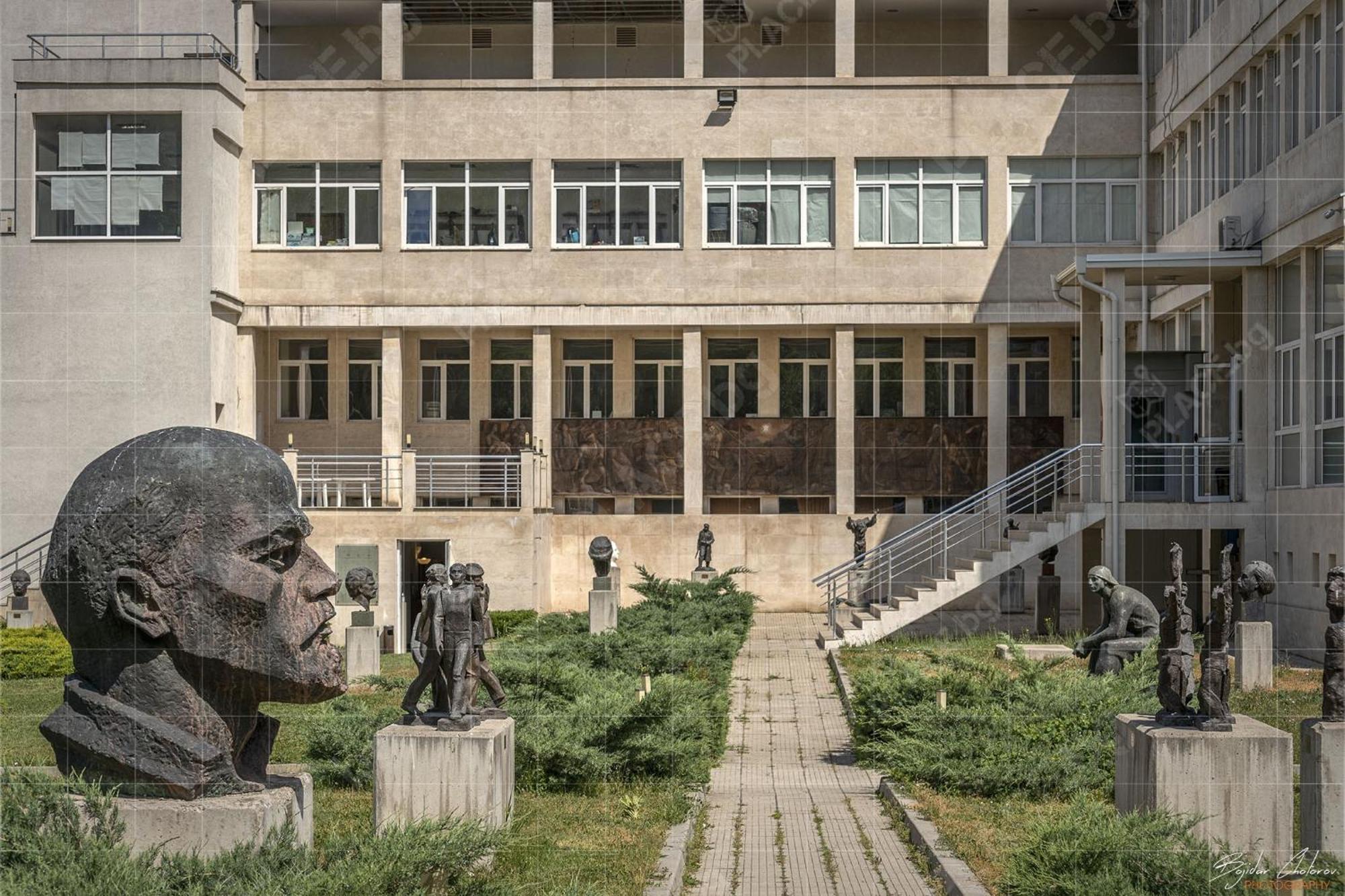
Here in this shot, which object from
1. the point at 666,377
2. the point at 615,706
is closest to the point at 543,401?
the point at 666,377

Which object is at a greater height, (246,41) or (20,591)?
(246,41)

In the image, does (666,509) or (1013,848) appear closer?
(1013,848)

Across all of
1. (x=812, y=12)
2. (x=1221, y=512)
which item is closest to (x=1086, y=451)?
(x=1221, y=512)

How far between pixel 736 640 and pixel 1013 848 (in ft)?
43.7

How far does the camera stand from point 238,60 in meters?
37.2

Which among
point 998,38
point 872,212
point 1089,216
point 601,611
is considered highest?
point 998,38

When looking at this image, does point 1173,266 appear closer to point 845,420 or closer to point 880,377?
point 845,420

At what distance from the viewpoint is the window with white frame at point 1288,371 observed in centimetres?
2522

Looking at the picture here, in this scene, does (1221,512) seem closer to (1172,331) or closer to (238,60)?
(1172,331)

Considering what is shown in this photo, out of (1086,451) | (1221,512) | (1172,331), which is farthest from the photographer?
(1172,331)

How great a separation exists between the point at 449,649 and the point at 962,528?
25736 millimetres

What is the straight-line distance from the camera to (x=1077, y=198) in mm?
36406

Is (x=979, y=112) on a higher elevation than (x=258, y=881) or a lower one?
higher

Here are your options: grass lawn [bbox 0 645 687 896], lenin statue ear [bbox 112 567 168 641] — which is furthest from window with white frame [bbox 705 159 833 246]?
lenin statue ear [bbox 112 567 168 641]
